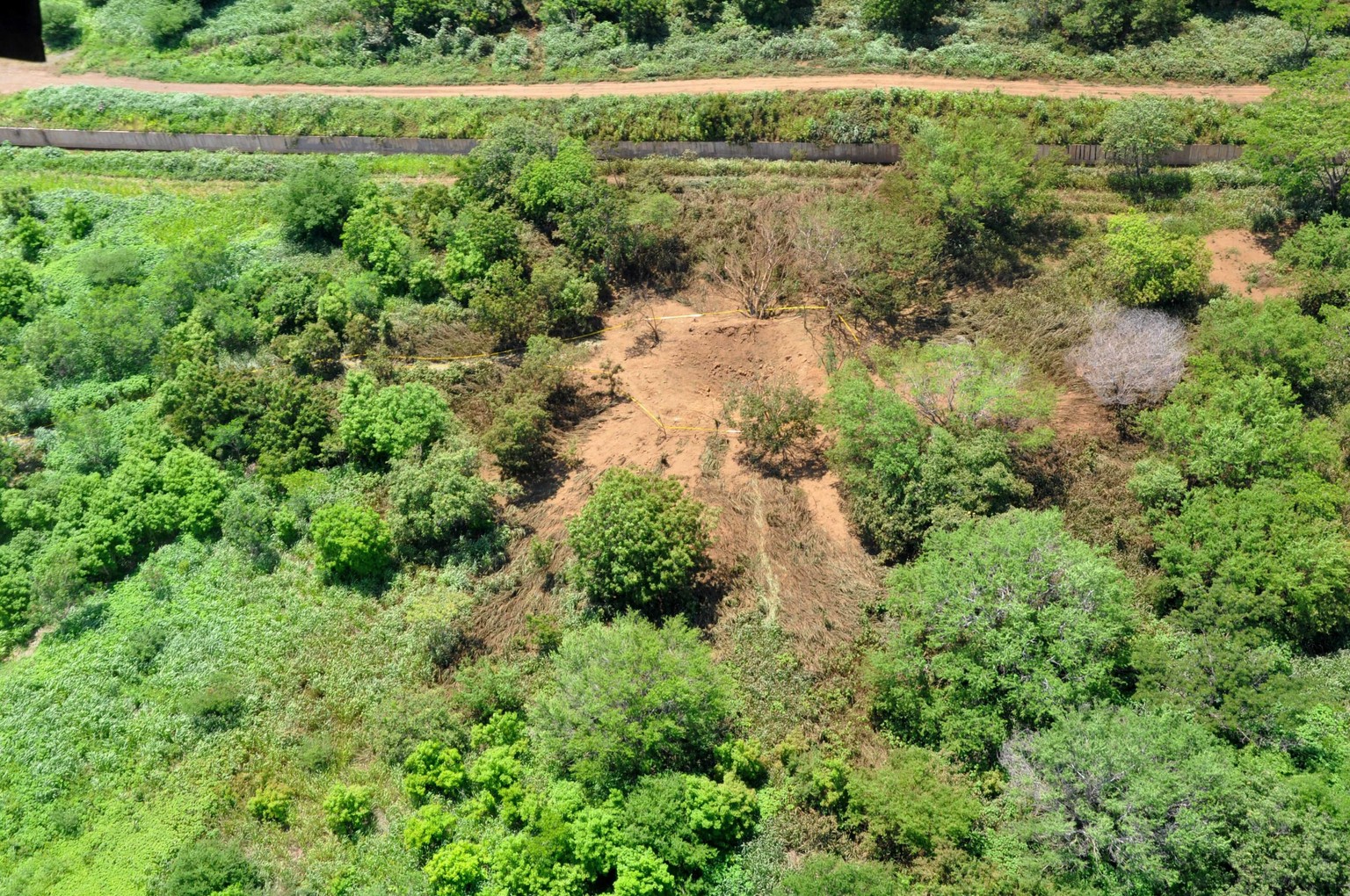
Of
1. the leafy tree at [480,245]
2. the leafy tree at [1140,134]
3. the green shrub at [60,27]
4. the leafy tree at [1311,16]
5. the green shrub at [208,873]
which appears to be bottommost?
the green shrub at [208,873]

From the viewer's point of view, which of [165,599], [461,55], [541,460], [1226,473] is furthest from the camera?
[461,55]

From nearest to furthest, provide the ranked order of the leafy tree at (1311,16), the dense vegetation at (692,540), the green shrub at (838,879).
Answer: the green shrub at (838,879)
the dense vegetation at (692,540)
the leafy tree at (1311,16)

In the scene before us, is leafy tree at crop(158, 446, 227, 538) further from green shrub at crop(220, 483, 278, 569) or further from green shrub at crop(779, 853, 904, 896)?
green shrub at crop(779, 853, 904, 896)

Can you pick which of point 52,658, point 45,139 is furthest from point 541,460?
point 45,139

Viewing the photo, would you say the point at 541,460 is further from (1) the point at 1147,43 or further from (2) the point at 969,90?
(1) the point at 1147,43

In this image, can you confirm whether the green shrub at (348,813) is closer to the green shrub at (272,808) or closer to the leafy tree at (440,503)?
the green shrub at (272,808)

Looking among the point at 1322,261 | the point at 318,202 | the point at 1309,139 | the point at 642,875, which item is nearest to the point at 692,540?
the point at 642,875

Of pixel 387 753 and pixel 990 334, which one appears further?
pixel 990 334

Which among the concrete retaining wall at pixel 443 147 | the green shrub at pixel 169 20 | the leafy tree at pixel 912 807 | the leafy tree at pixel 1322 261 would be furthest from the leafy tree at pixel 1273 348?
the green shrub at pixel 169 20
